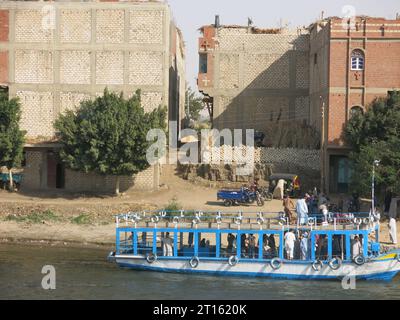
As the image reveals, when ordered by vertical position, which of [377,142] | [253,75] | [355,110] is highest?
[253,75]

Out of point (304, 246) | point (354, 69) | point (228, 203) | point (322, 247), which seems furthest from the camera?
point (354, 69)

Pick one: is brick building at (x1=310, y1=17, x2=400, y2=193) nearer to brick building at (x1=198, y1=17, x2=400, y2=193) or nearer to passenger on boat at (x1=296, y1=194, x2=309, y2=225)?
brick building at (x1=198, y1=17, x2=400, y2=193)

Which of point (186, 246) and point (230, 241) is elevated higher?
point (230, 241)

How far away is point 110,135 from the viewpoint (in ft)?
147

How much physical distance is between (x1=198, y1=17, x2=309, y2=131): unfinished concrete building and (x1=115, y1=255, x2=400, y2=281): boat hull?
85.2ft

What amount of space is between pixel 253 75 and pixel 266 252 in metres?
26.4

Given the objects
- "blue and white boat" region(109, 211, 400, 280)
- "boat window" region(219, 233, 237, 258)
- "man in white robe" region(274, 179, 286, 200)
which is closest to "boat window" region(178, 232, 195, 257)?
"blue and white boat" region(109, 211, 400, 280)

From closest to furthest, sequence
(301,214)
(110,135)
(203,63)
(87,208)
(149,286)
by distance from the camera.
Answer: (149,286) → (301,214) → (87,208) → (110,135) → (203,63)

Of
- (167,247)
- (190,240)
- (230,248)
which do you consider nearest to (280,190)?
(190,240)

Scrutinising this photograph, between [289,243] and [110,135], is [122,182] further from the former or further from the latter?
[289,243]

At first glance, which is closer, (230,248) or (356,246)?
(356,246)

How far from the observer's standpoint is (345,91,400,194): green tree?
135 feet

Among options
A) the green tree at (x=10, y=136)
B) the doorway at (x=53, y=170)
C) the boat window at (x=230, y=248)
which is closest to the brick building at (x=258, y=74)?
the doorway at (x=53, y=170)

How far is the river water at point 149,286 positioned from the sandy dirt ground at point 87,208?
6615mm
